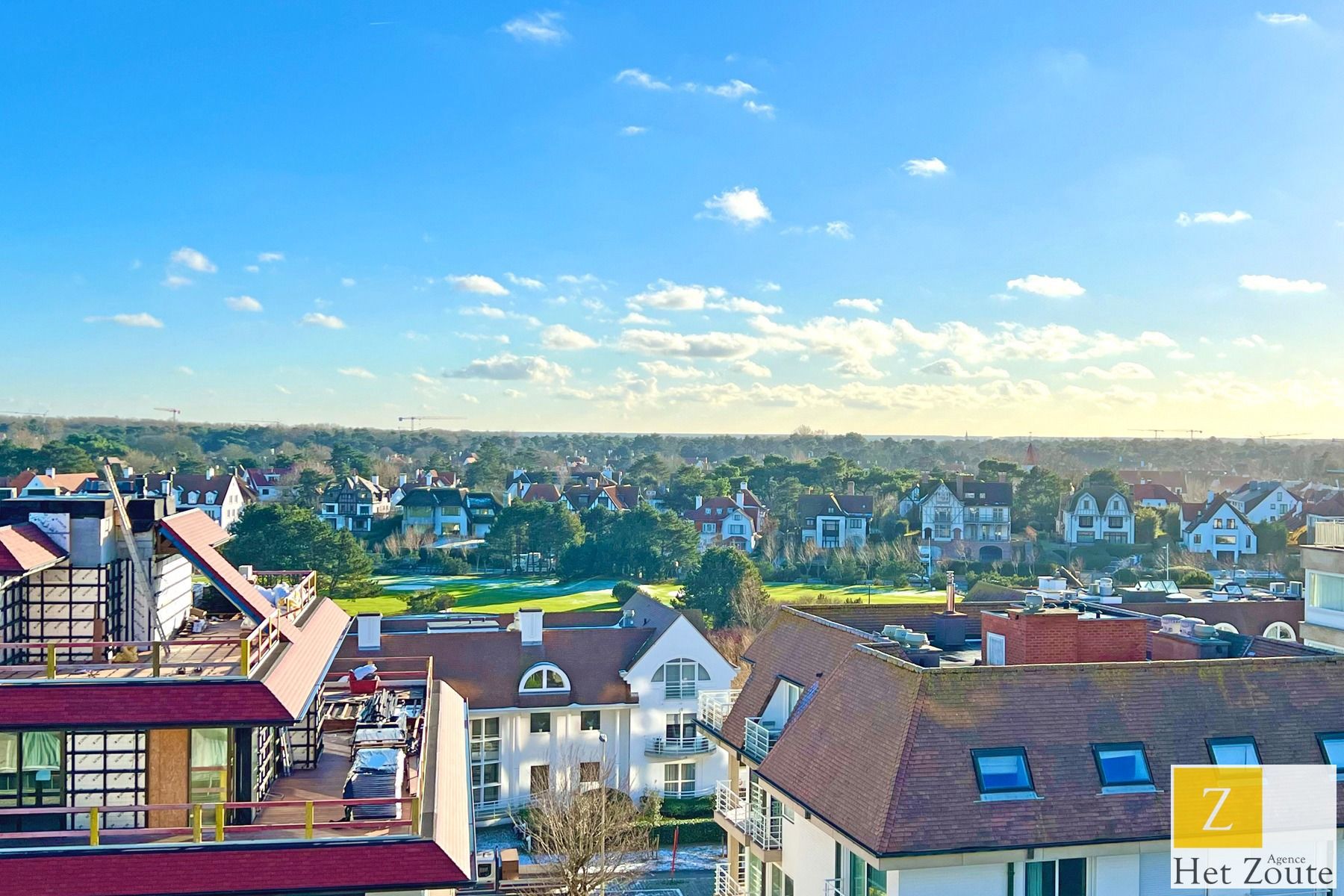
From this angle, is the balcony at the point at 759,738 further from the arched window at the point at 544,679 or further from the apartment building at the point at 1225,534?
the apartment building at the point at 1225,534

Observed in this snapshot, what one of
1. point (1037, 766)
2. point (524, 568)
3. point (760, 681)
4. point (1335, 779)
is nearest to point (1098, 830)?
point (1037, 766)

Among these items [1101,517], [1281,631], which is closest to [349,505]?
[1101,517]

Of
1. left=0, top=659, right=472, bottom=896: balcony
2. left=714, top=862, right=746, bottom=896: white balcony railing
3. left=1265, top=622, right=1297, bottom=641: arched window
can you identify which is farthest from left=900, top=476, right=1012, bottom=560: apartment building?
left=0, top=659, right=472, bottom=896: balcony

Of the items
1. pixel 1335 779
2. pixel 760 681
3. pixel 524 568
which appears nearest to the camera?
pixel 1335 779

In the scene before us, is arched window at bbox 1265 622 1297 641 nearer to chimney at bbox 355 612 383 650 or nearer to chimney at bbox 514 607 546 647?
chimney at bbox 514 607 546 647

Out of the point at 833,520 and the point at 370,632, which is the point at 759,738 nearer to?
the point at 370,632

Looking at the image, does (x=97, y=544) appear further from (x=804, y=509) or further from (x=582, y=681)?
(x=804, y=509)
